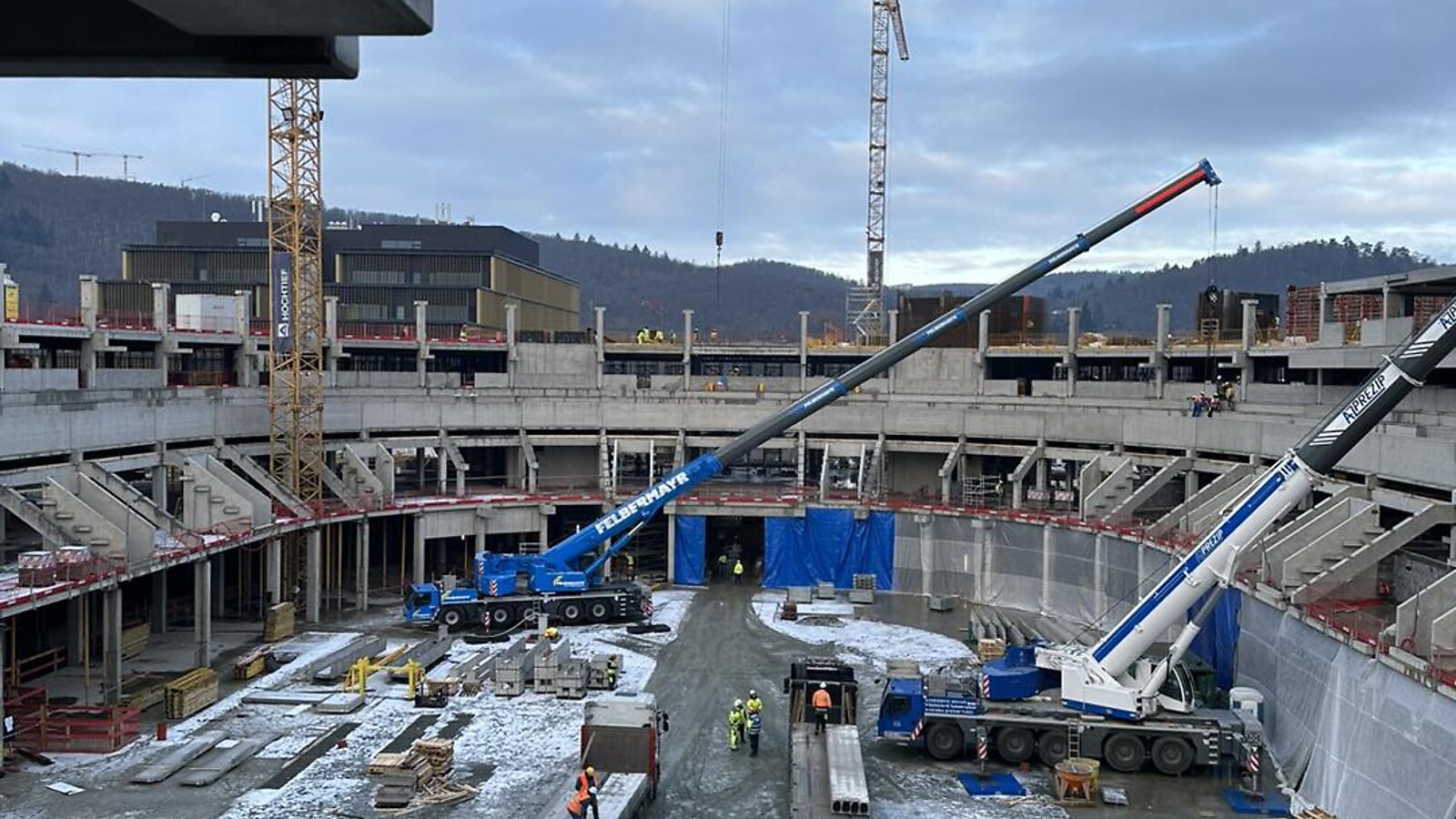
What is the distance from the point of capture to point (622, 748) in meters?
24.8

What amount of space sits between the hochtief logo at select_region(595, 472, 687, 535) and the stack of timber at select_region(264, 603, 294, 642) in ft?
35.7

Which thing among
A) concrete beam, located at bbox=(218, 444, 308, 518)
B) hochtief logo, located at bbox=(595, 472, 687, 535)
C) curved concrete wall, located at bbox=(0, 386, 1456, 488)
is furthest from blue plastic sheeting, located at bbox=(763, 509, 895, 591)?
concrete beam, located at bbox=(218, 444, 308, 518)

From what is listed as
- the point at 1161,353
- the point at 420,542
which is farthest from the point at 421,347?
the point at 1161,353

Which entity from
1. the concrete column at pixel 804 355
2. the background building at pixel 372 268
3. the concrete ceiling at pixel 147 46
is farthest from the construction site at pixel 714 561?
the background building at pixel 372 268

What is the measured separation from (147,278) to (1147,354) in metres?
75.2

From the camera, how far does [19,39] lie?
20.4 ft

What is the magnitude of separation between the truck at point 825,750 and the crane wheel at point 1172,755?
22.5 ft

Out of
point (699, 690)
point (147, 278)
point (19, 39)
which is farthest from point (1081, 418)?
point (147, 278)

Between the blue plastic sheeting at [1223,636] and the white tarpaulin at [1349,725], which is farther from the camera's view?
the blue plastic sheeting at [1223,636]

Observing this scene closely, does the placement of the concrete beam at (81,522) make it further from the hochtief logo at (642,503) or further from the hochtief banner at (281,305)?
the hochtief banner at (281,305)

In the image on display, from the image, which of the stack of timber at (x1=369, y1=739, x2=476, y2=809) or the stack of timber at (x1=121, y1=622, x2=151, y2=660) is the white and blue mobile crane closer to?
the stack of timber at (x1=369, y1=739, x2=476, y2=809)

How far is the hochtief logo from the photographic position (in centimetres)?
4028

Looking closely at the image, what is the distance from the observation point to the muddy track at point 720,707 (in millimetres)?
24922

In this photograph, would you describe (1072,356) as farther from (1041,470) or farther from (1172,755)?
(1172,755)
